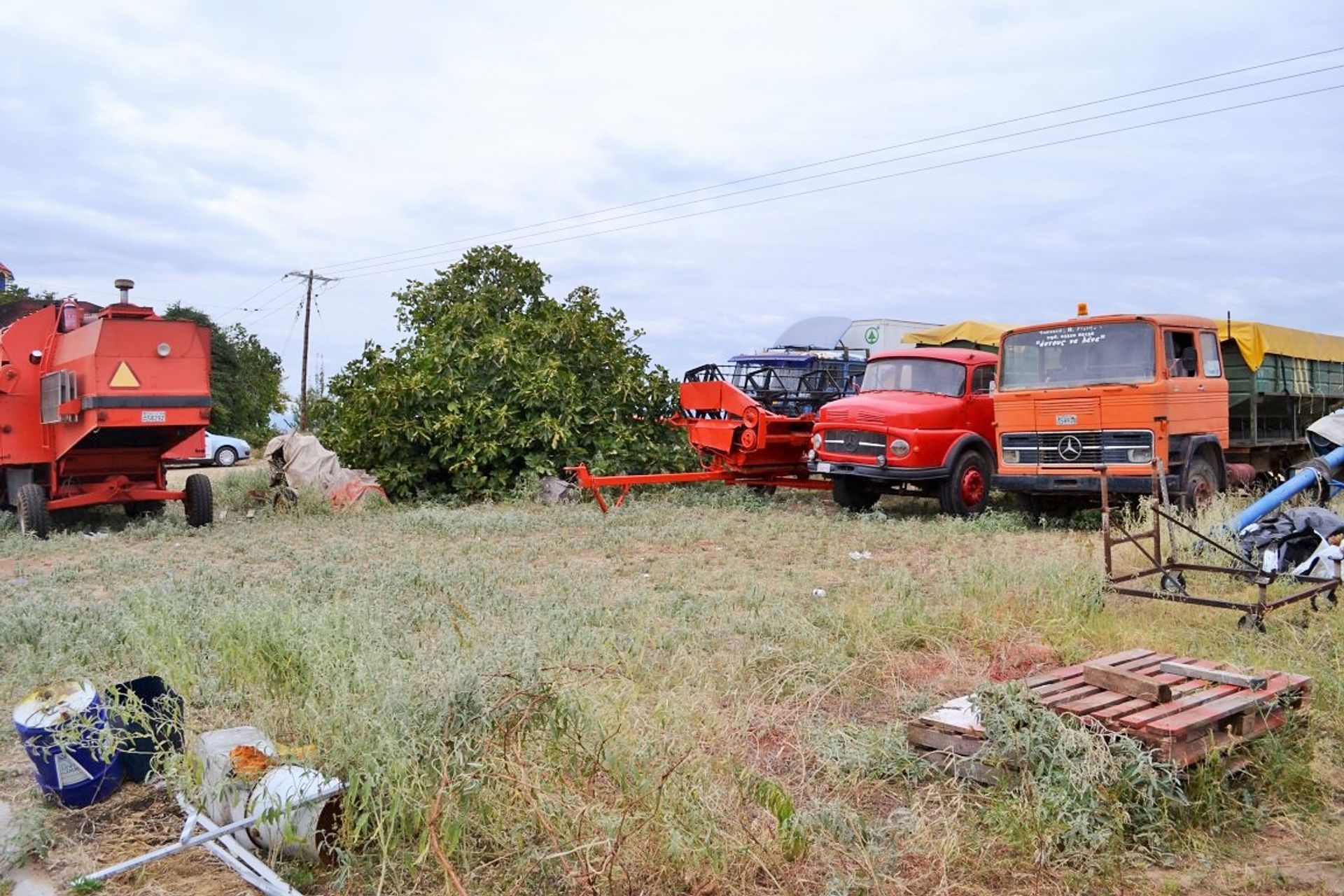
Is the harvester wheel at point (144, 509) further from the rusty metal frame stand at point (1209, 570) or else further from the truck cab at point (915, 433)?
the rusty metal frame stand at point (1209, 570)

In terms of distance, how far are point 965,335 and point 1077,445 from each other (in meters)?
5.39

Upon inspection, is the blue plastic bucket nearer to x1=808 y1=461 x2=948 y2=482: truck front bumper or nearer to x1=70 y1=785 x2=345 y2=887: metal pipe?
x1=70 y1=785 x2=345 y2=887: metal pipe

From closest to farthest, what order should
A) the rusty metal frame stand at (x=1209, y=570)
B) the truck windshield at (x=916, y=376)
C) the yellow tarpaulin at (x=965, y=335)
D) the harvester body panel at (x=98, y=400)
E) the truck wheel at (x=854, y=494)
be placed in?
the rusty metal frame stand at (x=1209, y=570)
the harvester body panel at (x=98, y=400)
the truck windshield at (x=916, y=376)
the truck wheel at (x=854, y=494)
the yellow tarpaulin at (x=965, y=335)

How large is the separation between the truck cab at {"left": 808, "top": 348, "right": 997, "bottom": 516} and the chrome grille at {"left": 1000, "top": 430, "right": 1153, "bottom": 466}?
87cm

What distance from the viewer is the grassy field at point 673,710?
351 cm

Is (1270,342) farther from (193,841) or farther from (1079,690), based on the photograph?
(193,841)

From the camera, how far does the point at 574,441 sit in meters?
14.5

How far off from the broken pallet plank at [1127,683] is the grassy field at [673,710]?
426 millimetres

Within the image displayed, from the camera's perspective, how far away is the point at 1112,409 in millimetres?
10836

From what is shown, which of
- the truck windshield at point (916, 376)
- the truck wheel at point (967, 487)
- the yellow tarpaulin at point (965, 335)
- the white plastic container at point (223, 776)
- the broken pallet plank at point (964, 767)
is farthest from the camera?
the yellow tarpaulin at point (965, 335)

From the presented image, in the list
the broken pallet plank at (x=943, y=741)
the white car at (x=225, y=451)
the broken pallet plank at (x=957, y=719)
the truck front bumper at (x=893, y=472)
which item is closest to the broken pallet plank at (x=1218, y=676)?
the broken pallet plank at (x=957, y=719)

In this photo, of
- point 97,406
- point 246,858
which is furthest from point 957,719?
point 97,406

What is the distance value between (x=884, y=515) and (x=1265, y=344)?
522 centimetres

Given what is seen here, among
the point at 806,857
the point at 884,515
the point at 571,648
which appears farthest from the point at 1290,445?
the point at 806,857
